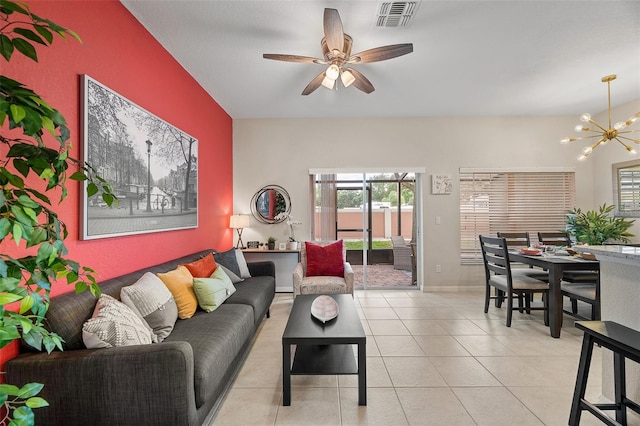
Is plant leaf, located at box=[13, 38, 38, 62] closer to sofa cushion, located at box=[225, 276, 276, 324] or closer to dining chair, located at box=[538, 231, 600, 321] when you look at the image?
sofa cushion, located at box=[225, 276, 276, 324]

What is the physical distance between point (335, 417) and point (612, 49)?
4100mm

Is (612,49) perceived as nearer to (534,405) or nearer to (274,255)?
(534,405)

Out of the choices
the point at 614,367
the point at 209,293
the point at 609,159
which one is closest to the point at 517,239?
the point at 609,159

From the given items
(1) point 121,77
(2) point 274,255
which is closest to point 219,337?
(1) point 121,77

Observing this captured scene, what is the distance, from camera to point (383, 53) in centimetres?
245

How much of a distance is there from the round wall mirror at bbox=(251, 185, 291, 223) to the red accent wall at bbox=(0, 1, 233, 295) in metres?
1.12

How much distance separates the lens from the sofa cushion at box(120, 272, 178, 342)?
194 centimetres

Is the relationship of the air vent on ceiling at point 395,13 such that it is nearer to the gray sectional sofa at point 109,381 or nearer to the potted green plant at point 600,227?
the gray sectional sofa at point 109,381

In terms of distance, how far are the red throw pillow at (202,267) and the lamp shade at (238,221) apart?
158cm

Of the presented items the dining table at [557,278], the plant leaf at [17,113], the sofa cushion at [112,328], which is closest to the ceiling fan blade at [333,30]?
the plant leaf at [17,113]

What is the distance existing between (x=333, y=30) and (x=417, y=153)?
3.22 meters

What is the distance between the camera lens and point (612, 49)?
2967mm

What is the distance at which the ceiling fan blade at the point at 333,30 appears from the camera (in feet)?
6.72

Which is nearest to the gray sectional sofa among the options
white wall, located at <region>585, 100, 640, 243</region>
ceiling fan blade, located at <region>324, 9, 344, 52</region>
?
ceiling fan blade, located at <region>324, 9, 344, 52</region>
